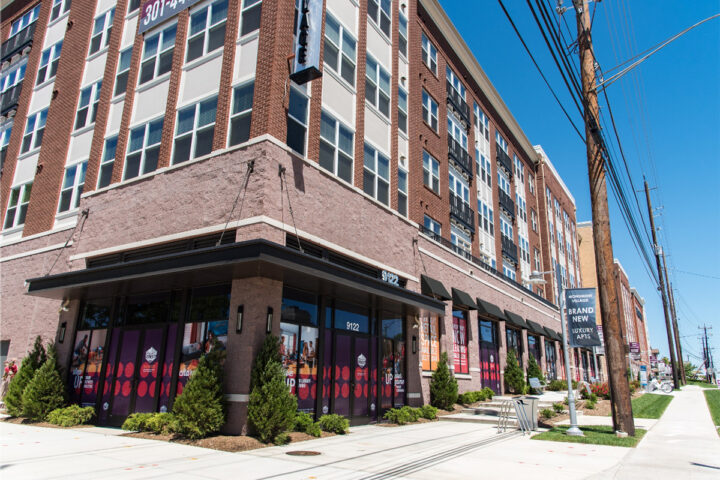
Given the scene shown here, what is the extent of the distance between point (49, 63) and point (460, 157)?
22844 millimetres

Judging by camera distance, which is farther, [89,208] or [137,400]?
[89,208]

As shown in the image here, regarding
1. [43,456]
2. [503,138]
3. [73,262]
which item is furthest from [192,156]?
[503,138]

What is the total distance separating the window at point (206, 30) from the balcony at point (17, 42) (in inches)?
585

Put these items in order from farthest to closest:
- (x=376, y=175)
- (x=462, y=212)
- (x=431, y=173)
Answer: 1. (x=462, y=212)
2. (x=431, y=173)
3. (x=376, y=175)

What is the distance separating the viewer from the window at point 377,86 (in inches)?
737

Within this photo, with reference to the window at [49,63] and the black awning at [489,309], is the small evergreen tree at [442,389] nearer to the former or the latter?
the black awning at [489,309]

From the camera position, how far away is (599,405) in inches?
883

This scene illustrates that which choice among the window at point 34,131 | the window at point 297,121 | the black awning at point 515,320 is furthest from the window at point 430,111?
the window at point 34,131

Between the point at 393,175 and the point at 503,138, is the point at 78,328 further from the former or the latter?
the point at 503,138

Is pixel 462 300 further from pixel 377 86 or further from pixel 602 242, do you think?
pixel 377 86

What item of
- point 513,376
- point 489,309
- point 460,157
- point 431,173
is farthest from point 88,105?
point 513,376

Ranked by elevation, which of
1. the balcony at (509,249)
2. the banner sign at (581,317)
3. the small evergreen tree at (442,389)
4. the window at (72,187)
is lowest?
the small evergreen tree at (442,389)

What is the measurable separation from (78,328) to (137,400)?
406cm

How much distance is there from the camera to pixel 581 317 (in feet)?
51.7
